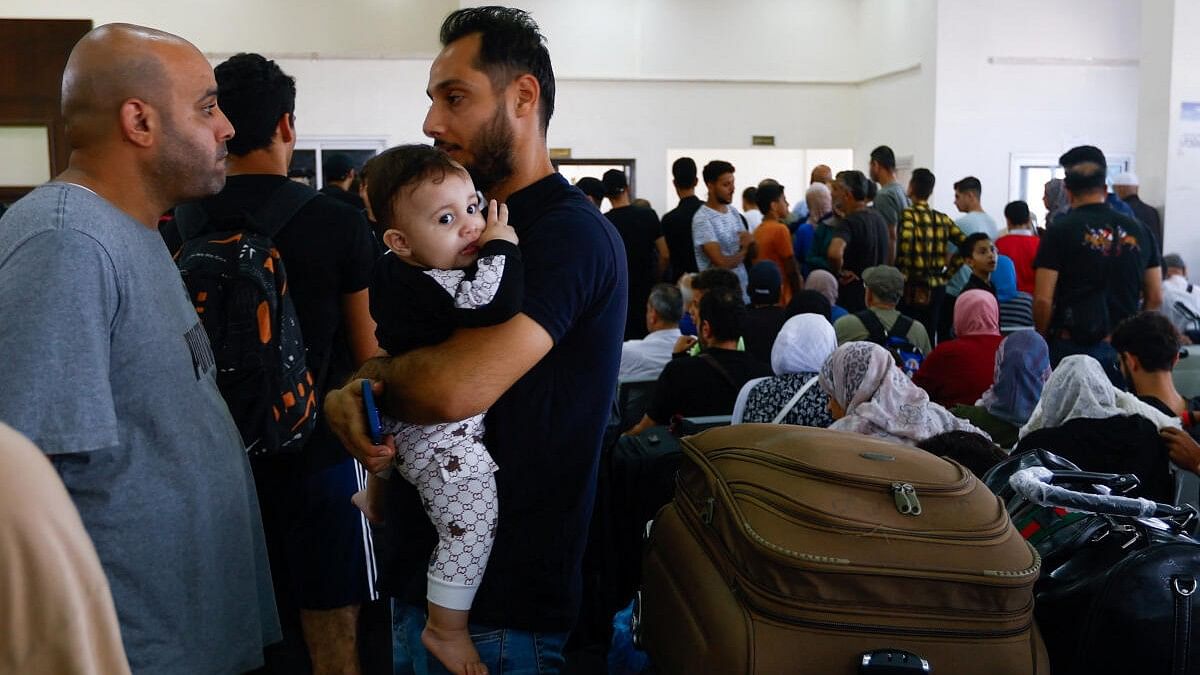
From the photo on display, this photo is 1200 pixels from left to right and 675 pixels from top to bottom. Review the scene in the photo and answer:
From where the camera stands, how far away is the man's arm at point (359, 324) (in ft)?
8.10

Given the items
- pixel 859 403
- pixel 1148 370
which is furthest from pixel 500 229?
pixel 1148 370

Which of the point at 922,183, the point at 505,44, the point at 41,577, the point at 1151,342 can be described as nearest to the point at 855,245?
the point at 922,183

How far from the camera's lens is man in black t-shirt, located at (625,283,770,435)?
4031mm

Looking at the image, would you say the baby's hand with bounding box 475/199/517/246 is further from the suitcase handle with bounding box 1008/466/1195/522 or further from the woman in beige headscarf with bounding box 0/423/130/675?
the suitcase handle with bounding box 1008/466/1195/522

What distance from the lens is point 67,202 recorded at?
4.99ft

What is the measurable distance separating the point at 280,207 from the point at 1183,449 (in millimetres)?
2460

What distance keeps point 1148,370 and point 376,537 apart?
265 cm

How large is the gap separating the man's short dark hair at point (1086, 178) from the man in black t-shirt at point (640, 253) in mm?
2685

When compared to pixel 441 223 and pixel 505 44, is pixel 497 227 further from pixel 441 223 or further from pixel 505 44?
pixel 505 44

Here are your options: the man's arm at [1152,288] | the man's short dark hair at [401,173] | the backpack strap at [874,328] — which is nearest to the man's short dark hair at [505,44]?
the man's short dark hair at [401,173]

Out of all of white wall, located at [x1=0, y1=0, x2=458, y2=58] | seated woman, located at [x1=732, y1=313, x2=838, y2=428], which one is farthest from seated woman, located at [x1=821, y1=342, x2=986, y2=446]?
white wall, located at [x1=0, y1=0, x2=458, y2=58]

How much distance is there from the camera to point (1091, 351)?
4.71 metres

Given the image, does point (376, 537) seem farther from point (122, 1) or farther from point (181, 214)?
point (122, 1)

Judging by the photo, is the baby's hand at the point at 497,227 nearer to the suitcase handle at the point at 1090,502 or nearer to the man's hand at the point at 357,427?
the man's hand at the point at 357,427
